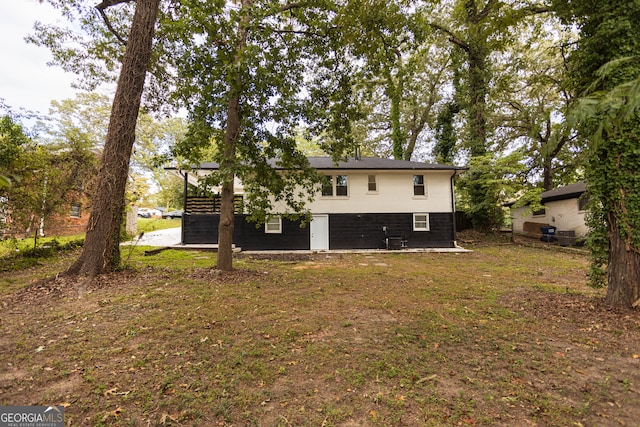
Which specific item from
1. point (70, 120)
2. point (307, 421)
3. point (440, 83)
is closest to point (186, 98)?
point (307, 421)

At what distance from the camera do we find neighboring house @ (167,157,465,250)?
577 inches

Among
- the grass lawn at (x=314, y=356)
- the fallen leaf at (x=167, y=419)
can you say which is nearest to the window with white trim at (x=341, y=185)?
the grass lawn at (x=314, y=356)

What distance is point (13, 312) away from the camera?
4.15 m

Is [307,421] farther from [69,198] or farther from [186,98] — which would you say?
[69,198]

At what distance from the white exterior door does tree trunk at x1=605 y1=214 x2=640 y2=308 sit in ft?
36.8

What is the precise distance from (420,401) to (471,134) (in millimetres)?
19579

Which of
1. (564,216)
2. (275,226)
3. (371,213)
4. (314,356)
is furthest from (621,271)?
(564,216)

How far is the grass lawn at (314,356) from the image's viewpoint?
2176 millimetres

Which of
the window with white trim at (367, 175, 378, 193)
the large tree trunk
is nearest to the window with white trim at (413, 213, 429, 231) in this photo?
the window with white trim at (367, 175, 378, 193)

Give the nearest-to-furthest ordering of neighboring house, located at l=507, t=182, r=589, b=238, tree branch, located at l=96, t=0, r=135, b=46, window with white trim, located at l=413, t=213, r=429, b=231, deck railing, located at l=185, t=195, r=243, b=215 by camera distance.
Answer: tree branch, located at l=96, t=0, r=135, b=46, deck railing, located at l=185, t=195, r=243, b=215, neighboring house, located at l=507, t=182, r=589, b=238, window with white trim, located at l=413, t=213, r=429, b=231

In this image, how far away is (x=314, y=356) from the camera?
3049 mm

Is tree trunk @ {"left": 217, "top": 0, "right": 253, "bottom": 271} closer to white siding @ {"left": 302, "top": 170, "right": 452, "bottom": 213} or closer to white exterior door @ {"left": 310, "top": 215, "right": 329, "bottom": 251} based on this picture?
white exterior door @ {"left": 310, "top": 215, "right": 329, "bottom": 251}

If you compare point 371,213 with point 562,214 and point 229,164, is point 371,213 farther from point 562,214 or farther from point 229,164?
point 562,214

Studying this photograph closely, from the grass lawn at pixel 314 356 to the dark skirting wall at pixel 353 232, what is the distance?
28.4 ft
